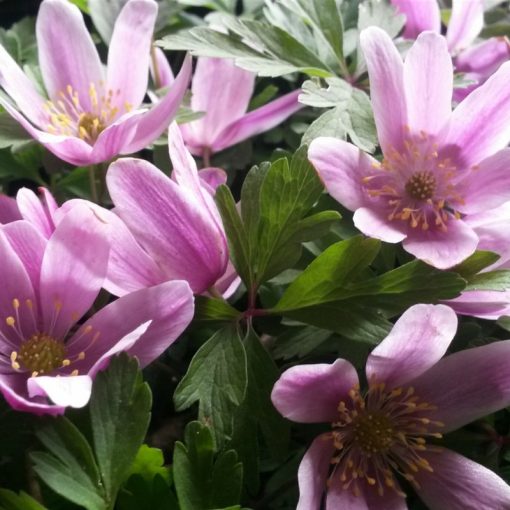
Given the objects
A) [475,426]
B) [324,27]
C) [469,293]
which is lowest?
[475,426]

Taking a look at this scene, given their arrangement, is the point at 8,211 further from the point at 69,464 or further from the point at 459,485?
the point at 459,485

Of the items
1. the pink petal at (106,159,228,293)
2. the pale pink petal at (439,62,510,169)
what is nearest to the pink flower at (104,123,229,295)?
the pink petal at (106,159,228,293)

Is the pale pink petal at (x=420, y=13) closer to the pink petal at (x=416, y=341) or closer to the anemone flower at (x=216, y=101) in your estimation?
the anemone flower at (x=216, y=101)

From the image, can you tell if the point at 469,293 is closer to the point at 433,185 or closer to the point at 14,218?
the point at 433,185

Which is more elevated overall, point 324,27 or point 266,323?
point 324,27

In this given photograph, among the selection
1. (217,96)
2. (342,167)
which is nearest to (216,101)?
(217,96)

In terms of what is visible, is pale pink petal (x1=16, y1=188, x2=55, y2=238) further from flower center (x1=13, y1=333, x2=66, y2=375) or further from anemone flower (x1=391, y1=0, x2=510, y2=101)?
anemone flower (x1=391, y1=0, x2=510, y2=101)

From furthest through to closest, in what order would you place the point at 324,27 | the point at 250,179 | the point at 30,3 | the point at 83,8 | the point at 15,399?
the point at 30,3 < the point at 83,8 < the point at 324,27 < the point at 250,179 < the point at 15,399

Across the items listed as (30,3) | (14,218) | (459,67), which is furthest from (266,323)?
(30,3)
